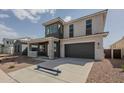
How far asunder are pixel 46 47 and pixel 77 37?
627 centimetres

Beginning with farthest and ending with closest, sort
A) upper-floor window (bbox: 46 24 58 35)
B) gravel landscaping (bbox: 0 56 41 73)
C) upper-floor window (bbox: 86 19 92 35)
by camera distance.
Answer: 1. upper-floor window (bbox: 46 24 58 35)
2. upper-floor window (bbox: 86 19 92 35)
3. gravel landscaping (bbox: 0 56 41 73)

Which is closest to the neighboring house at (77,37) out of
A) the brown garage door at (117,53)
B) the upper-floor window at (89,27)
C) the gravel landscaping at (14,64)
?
the upper-floor window at (89,27)

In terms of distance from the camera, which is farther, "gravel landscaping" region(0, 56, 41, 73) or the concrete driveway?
"gravel landscaping" region(0, 56, 41, 73)

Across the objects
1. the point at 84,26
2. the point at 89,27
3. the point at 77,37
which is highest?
the point at 84,26

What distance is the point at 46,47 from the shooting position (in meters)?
18.8

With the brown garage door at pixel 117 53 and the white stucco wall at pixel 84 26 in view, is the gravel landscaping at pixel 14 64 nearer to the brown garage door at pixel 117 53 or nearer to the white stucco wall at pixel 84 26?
the white stucco wall at pixel 84 26

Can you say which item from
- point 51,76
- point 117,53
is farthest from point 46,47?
point 51,76

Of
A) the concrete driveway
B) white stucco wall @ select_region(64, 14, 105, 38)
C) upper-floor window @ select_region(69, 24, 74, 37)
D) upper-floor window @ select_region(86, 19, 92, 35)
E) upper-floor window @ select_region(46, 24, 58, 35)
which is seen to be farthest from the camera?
upper-floor window @ select_region(46, 24, 58, 35)

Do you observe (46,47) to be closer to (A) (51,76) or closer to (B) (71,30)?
(B) (71,30)

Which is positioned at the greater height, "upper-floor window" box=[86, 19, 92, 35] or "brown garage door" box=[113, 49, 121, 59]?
"upper-floor window" box=[86, 19, 92, 35]

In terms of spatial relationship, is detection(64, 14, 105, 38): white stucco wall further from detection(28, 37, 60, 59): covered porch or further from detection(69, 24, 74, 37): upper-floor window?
detection(28, 37, 60, 59): covered porch

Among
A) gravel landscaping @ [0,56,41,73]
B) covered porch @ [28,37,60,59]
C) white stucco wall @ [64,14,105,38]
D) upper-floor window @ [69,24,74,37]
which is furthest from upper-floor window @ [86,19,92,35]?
gravel landscaping @ [0,56,41,73]

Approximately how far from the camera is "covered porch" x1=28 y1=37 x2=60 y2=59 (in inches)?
599
